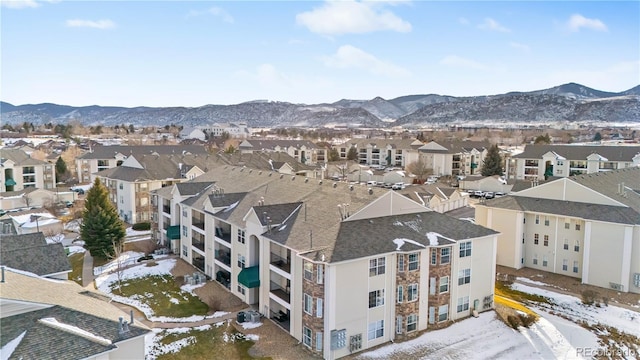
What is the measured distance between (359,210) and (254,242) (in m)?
8.89

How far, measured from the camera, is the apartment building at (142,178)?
2462 inches

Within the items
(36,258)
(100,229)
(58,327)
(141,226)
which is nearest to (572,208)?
(58,327)

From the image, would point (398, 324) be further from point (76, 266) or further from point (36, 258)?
point (76, 266)

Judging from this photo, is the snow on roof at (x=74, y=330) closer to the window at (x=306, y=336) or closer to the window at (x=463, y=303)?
the window at (x=306, y=336)

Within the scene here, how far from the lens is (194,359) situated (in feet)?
84.8

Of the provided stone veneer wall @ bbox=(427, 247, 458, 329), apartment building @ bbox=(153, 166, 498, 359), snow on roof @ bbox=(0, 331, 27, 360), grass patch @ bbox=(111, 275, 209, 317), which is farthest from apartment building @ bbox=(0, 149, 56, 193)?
stone veneer wall @ bbox=(427, 247, 458, 329)

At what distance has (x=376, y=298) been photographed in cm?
2753

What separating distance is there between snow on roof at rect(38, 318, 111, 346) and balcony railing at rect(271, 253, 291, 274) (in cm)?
1316

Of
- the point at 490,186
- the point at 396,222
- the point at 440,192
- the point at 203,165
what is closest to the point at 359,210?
the point at 396,222

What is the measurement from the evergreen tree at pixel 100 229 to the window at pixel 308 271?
26.1 meters

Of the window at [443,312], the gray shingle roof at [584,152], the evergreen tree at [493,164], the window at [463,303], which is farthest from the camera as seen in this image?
the evergreen tree at [493,164]

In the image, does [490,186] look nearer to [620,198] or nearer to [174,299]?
[620,198]

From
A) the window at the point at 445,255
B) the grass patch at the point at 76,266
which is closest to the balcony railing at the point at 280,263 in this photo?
the window at the point at 445,255

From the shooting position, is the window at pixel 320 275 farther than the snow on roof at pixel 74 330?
Yes
